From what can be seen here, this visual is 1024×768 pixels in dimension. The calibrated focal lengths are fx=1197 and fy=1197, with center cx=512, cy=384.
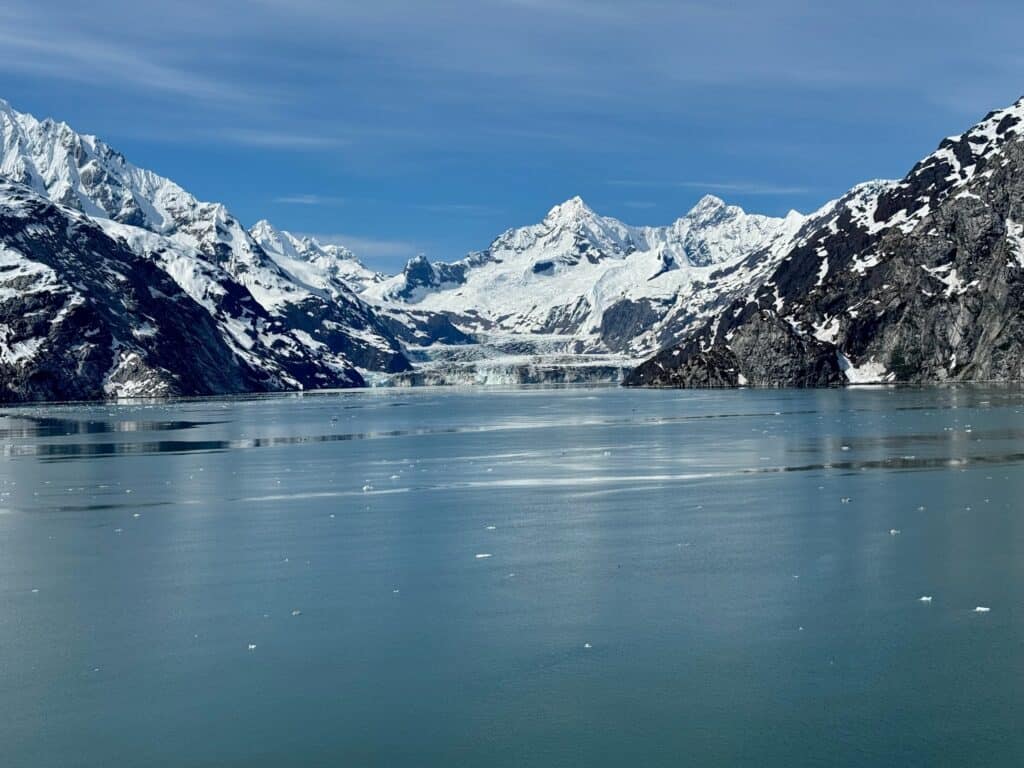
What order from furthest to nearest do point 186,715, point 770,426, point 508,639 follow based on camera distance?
point 770,426 → point 508,639 → point 186,715

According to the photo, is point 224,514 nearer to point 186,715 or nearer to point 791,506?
point 791,506

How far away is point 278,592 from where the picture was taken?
3462cm

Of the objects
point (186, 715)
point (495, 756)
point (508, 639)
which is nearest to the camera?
point (495, 756)

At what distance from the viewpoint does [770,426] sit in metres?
111

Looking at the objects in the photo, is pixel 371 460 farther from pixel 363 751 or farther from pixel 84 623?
pixel 363 751

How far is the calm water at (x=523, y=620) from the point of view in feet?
72.8

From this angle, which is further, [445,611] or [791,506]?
[791,506]

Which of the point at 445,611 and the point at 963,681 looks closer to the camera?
the point at 963,681

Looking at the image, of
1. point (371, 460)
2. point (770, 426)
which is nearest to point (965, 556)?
point (371, 460)

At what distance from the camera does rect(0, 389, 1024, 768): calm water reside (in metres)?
22.2

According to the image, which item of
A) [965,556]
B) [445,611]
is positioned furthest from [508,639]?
[965,556]

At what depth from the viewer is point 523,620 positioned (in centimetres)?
3039

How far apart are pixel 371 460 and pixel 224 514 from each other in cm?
3180

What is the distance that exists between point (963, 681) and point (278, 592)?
18.9 meters
